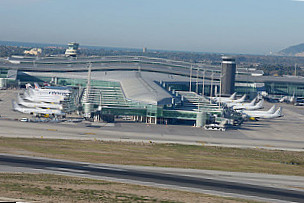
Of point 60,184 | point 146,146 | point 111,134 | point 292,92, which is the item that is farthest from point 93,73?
point 60,184

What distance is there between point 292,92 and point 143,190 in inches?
5823

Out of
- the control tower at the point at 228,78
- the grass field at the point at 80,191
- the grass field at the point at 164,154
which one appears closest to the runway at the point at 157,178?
the grass field at the point at 80,191

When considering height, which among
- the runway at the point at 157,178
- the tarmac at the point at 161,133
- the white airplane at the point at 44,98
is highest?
the white airplane at the point at 44,98

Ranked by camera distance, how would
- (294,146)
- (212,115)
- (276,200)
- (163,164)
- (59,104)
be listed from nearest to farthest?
(276,200) → (163,164) → (294,146) → (212,115) → (59,104)

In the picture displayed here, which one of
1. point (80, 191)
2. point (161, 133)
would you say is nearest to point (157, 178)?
point (80, 191)

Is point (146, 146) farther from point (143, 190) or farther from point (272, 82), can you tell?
point (272, 82)

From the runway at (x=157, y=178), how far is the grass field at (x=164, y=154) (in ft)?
12.2

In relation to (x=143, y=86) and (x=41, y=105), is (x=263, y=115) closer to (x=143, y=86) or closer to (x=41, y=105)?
(x=143, y=86)

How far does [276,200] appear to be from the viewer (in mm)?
46125

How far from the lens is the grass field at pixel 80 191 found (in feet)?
133

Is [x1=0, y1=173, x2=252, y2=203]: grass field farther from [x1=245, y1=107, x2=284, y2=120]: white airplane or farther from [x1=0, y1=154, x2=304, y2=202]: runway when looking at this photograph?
[x1=245, y1=107, x2=284, y2=120]: white airplane

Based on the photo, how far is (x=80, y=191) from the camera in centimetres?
4372

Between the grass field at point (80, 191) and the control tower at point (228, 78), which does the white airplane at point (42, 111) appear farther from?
the control tower at point (228, 78)

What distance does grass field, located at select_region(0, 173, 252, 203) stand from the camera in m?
40.7
